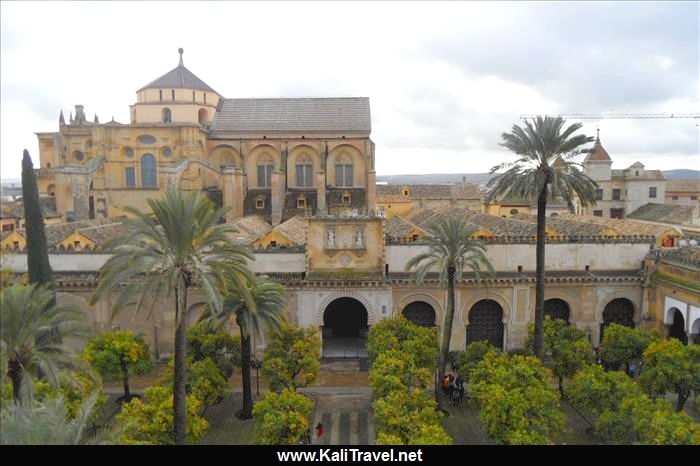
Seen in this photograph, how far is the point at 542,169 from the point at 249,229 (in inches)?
659

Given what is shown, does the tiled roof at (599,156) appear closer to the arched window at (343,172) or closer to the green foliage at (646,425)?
the arched window at (343,172)

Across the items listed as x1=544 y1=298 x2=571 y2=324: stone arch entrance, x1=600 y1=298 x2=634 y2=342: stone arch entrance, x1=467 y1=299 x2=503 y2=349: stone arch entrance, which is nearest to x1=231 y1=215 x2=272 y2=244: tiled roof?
x1=467 y1=299 x2=503 y2=349: stone arch entrance

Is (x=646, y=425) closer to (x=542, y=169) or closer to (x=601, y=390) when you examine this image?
(x=601, y=390)

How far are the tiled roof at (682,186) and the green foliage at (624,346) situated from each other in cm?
5117

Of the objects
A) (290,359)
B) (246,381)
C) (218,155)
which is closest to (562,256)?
(290,359)

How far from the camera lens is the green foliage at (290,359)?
18094 mm

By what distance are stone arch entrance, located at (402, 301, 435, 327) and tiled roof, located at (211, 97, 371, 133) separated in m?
21.0

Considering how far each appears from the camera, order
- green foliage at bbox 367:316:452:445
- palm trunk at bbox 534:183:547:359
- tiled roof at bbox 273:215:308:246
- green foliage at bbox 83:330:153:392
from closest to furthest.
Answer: green foliage at bbox 367:316:452:445 → green foliage at bbox 83:330:153:392 → palm trunk at bbox 534:183:547:359 → tiled roof at bbox 273:215:308:246

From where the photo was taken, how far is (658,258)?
25.2 metres

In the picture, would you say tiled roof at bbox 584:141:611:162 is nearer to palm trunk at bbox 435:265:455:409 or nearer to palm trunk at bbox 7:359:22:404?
palm trunk at bbox 435:265:455:409

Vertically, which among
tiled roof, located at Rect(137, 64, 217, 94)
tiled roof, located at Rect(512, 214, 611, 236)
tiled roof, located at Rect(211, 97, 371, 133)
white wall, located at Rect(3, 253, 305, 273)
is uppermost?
tiled roof, located at Rect(137, 64, 217, 94)

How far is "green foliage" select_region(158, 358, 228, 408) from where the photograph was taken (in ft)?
56.1

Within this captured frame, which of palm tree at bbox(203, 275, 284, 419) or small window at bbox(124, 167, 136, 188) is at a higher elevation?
small window at bbox(124, 167, 136, 188)

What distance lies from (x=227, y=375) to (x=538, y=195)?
13.8 meters
